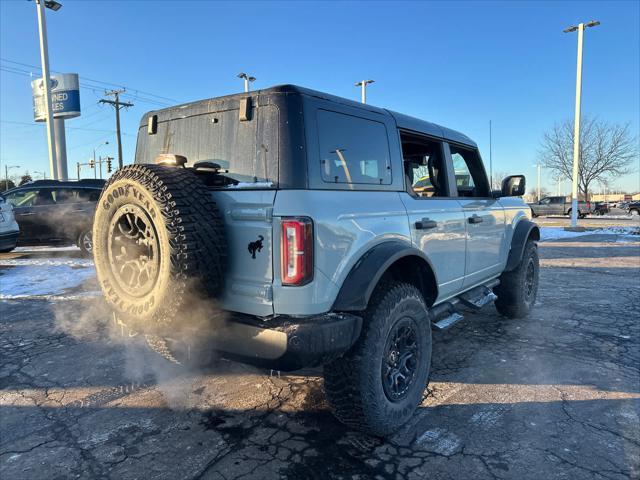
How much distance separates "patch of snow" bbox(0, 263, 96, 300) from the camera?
21.9 ft

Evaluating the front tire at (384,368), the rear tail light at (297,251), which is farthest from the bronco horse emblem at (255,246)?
the front tire at (384,368)

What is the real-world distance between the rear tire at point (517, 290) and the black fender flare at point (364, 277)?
295cm

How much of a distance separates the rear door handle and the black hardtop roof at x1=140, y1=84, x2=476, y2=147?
74 cm

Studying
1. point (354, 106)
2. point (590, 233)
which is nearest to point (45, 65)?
point (354, 106)

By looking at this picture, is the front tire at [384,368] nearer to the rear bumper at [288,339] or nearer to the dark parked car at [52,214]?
the rear bumper at [288,339]

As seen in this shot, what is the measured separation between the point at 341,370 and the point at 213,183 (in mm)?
1408

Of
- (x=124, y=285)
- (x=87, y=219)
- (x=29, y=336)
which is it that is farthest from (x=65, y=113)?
(x=124, y=285)

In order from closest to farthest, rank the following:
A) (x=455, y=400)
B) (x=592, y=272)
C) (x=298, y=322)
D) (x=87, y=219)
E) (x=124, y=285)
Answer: (x=298, y=322) → (x=124, y=285) → (x=455, y=400) → (x=592, y=272) → (x=87, y=219)

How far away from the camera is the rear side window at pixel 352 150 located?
8.47 ft

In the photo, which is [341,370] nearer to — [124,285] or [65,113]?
[124,285]

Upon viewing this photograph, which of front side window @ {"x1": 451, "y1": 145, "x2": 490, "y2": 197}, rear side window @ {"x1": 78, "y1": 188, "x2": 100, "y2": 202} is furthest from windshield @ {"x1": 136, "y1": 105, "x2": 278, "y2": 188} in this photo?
rear side window @ {"x1": 78, "y1": 188, "x2": 100, "y2": 202}

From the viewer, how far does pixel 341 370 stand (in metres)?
2.58

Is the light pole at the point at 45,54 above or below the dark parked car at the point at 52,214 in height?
above

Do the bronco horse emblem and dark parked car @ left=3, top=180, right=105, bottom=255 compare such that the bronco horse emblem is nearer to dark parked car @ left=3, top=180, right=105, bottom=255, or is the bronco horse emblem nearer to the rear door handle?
the rear door handle
